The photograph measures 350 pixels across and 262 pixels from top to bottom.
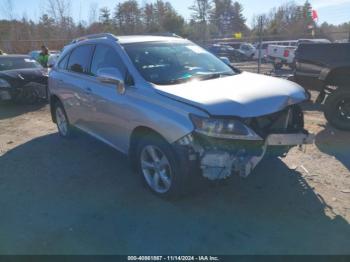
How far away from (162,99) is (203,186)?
1163 mm

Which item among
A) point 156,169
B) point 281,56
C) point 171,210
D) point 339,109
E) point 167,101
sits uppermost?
point 281,56

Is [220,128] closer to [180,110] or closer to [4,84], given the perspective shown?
[180,110]

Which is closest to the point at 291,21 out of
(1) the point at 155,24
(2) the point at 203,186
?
(1) the point at 155,24

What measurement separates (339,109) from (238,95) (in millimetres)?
3800

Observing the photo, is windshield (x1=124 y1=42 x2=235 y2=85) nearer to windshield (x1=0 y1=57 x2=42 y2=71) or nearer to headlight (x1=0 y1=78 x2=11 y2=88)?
headlight (x1=0 y1=78 x2=11 y2=88)

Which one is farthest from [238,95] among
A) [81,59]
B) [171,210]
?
[81,59]

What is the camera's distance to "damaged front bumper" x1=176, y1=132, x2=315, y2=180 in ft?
10.9

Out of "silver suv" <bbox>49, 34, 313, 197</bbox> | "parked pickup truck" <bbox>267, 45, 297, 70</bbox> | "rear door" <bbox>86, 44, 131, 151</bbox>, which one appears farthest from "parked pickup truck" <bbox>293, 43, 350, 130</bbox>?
"parked pickup truck" <bbox>267, 45, 297, 70</bbox>

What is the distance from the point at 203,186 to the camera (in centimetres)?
396

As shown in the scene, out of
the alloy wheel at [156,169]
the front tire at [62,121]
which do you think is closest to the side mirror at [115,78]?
the alloy wheel at [156,169]

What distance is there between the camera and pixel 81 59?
5.41 meters

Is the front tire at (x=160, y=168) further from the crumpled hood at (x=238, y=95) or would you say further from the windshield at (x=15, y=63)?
the windshield at (x=15, y=63)

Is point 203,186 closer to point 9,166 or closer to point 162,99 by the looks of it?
point 162,99

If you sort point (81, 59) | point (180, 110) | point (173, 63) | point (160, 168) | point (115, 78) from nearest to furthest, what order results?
point (180, 110) < point (160, 168) < point (115, 78) < point (173, 63) < point (81, 59)
